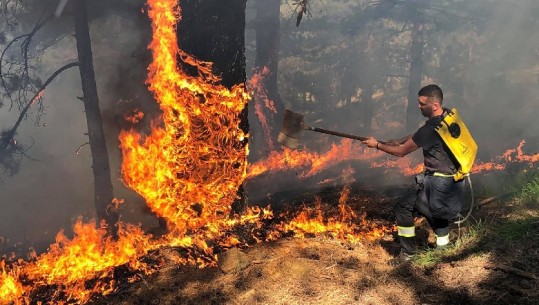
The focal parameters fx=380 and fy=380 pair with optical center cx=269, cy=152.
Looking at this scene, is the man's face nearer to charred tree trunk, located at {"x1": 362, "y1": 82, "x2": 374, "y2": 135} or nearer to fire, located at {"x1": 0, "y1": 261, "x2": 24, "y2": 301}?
fire, located at {"x1": 0, "y1": 261, "x2": 24, "y2": 301}

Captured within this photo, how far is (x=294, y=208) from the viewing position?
730 centimetres

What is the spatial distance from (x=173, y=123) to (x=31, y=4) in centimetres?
1079

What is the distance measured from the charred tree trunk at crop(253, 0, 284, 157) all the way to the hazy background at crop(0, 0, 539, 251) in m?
0.55

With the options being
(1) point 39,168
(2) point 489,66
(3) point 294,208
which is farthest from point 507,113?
(1) point 39,168

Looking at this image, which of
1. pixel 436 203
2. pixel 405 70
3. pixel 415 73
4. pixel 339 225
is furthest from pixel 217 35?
pixel 405 70

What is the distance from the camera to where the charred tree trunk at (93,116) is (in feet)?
35.7

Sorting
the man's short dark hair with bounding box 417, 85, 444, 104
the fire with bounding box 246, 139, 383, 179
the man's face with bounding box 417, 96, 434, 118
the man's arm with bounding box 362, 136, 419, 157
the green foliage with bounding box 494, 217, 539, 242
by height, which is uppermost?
the man's short dark hair with bounding box 417, 85, 444, 104

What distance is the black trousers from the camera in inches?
188

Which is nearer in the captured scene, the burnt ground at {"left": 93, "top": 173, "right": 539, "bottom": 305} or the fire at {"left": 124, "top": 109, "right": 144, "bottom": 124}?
the burnt ground at {"left": 93, "top": 173, "right": 539, "bottom": 305}

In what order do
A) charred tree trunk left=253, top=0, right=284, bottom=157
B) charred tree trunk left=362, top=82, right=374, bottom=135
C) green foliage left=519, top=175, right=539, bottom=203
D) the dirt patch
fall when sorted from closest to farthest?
the dirt patch, green foliage left=519, top=175, right=539, bottom=203, charred tree trunk left=253, top=0, right=284, bottom=157, charred tree trunk left=362, top=82, right=374, bottom=135

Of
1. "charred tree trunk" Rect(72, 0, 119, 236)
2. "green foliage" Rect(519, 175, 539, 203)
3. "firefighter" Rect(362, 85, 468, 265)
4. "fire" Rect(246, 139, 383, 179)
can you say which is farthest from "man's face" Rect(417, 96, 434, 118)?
"charred tree trunk" Rect(72, 0, 119, 236)

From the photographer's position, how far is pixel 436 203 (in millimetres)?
4805

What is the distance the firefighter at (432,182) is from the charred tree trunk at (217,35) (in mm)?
3084

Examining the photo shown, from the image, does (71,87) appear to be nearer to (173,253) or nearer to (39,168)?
(39,168)
